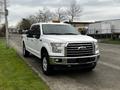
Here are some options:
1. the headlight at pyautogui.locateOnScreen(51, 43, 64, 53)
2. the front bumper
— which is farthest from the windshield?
the front bumper

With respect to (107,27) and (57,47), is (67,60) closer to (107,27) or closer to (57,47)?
(57,47)

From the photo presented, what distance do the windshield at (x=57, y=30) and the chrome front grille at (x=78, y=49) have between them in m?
1.86

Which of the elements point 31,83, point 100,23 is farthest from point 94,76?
point 100,23

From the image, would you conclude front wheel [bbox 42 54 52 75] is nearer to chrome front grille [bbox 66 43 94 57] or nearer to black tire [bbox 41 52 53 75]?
black tire [bbox 41 52 53 75]

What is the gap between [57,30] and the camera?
1056 centimetres

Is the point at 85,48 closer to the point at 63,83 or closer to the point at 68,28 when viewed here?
the point at 63,83

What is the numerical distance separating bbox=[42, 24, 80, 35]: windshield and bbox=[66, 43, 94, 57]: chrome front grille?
186 cm

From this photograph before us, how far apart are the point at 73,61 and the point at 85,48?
66cm

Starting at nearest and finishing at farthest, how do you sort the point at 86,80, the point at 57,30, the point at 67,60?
1. the point at 86,80
2. the point at 67,60
3. the point at 57,30

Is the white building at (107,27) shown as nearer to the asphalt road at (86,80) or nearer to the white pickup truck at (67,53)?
the asphalt road at (86,80)

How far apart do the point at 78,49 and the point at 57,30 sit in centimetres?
228

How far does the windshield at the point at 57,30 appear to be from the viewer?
10.3 m

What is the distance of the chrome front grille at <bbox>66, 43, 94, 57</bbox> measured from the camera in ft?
27.9

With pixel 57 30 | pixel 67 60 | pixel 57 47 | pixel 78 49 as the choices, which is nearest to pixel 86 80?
pixel 67 60
